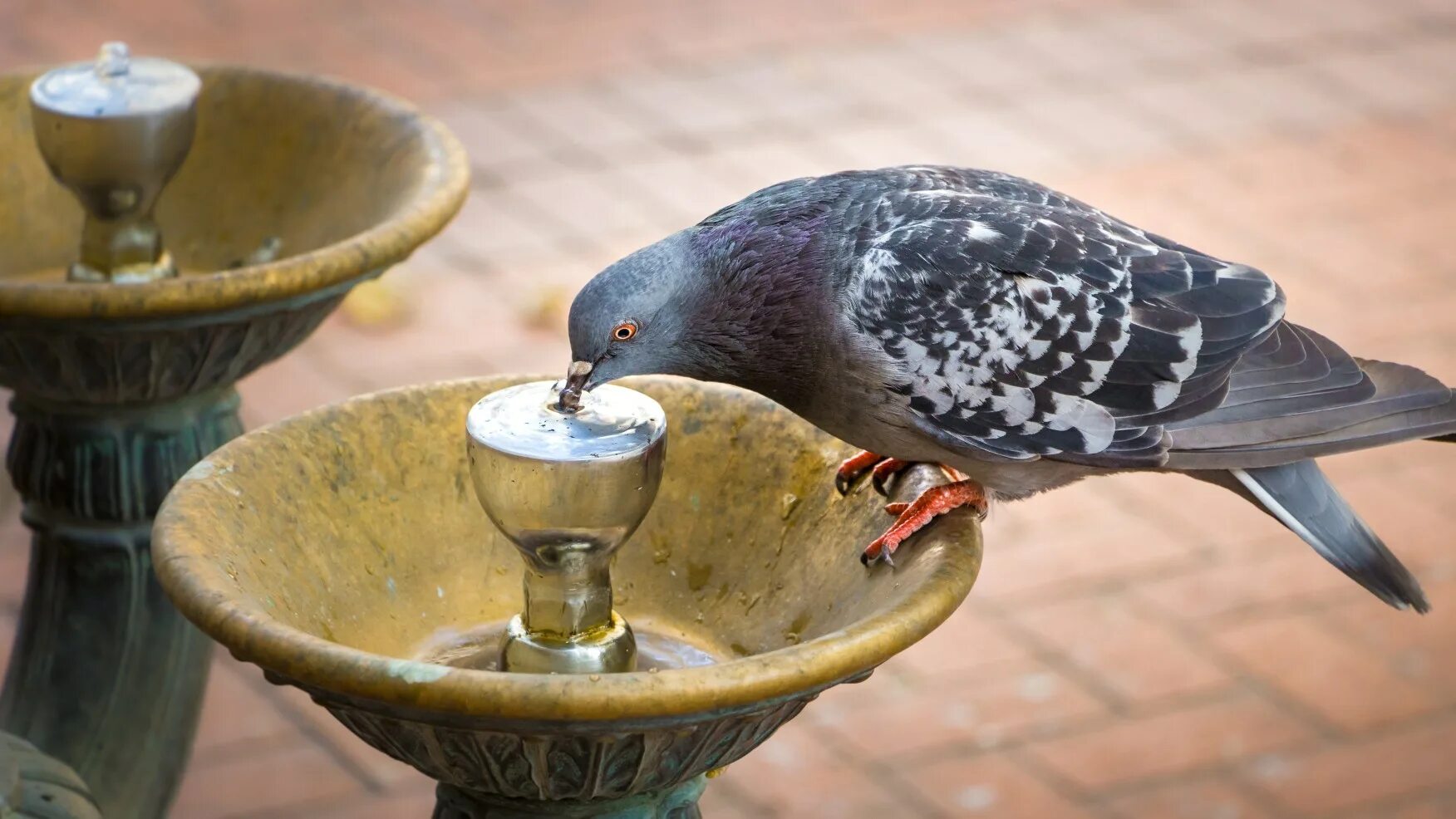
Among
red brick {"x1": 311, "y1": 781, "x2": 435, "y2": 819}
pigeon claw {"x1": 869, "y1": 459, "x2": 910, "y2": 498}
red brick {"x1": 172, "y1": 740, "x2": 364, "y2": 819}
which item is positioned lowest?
red brick {"x1": 172, "y1": 740, "x2": 364, "y2": 819}

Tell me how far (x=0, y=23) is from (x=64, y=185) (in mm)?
3916

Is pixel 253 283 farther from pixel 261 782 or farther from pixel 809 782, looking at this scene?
pixel 809 782

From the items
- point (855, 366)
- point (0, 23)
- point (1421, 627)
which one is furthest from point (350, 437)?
point (0, 23)

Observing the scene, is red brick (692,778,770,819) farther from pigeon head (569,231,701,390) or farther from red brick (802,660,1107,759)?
pigeon head (569,231,701,390)

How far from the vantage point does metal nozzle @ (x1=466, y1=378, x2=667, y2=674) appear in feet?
5.34

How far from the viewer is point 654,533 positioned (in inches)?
79.7

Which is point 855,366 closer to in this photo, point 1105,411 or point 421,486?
point 1105,411

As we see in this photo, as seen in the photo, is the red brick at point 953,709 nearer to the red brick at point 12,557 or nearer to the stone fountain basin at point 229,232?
the stone fountain basin at point 229,232

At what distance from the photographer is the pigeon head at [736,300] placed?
1.97 metres

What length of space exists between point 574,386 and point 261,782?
6.10ft

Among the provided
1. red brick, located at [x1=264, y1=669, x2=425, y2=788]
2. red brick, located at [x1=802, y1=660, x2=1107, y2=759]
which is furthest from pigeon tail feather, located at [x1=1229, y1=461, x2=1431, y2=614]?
red brick, located at [x1=264, y1=669, x2=425, y2=788]

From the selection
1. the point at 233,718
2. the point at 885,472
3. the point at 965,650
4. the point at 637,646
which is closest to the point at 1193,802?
the point at 965,650

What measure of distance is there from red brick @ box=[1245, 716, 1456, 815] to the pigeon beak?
6.72ft

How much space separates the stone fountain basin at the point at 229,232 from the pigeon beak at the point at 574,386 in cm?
46
